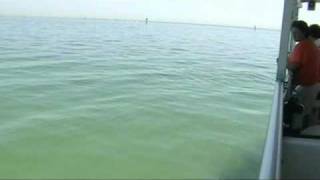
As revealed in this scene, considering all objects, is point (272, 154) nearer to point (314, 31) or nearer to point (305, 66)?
point (305, 66)

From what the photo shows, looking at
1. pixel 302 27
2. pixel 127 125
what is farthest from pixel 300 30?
pixel 127 125

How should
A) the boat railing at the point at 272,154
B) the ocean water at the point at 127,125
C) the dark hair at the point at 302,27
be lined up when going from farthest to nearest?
the ocean water at the point at 127,125 → the dark hair at the point at 302,27 → the boat railing at the point at 272,154

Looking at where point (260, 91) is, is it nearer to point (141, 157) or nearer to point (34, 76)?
point (34, 76)

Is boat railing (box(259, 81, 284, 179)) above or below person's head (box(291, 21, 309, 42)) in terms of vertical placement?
below

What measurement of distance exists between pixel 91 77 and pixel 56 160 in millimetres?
8680

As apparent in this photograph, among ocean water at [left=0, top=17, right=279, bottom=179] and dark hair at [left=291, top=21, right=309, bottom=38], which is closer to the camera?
dark hair at [left=291, top=21, right=309, bottom=38]

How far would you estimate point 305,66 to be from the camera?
5.43 metres

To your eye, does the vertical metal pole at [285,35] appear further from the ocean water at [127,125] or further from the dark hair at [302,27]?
the ocean water at [127,125]

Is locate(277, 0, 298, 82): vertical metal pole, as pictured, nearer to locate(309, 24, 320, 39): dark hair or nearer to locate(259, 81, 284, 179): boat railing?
locate(309, 24, 320, 39): dark hair

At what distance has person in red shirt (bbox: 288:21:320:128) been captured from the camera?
5383mm

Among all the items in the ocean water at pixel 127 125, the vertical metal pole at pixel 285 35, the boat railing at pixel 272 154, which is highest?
the vertical metal pole at pixel 285 35

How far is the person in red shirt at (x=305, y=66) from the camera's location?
5.38 meters

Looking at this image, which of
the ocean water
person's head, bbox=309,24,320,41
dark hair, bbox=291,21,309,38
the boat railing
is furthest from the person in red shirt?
the boat railing

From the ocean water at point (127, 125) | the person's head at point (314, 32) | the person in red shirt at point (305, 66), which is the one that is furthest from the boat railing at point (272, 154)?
the ocean water at point (127, 125)
